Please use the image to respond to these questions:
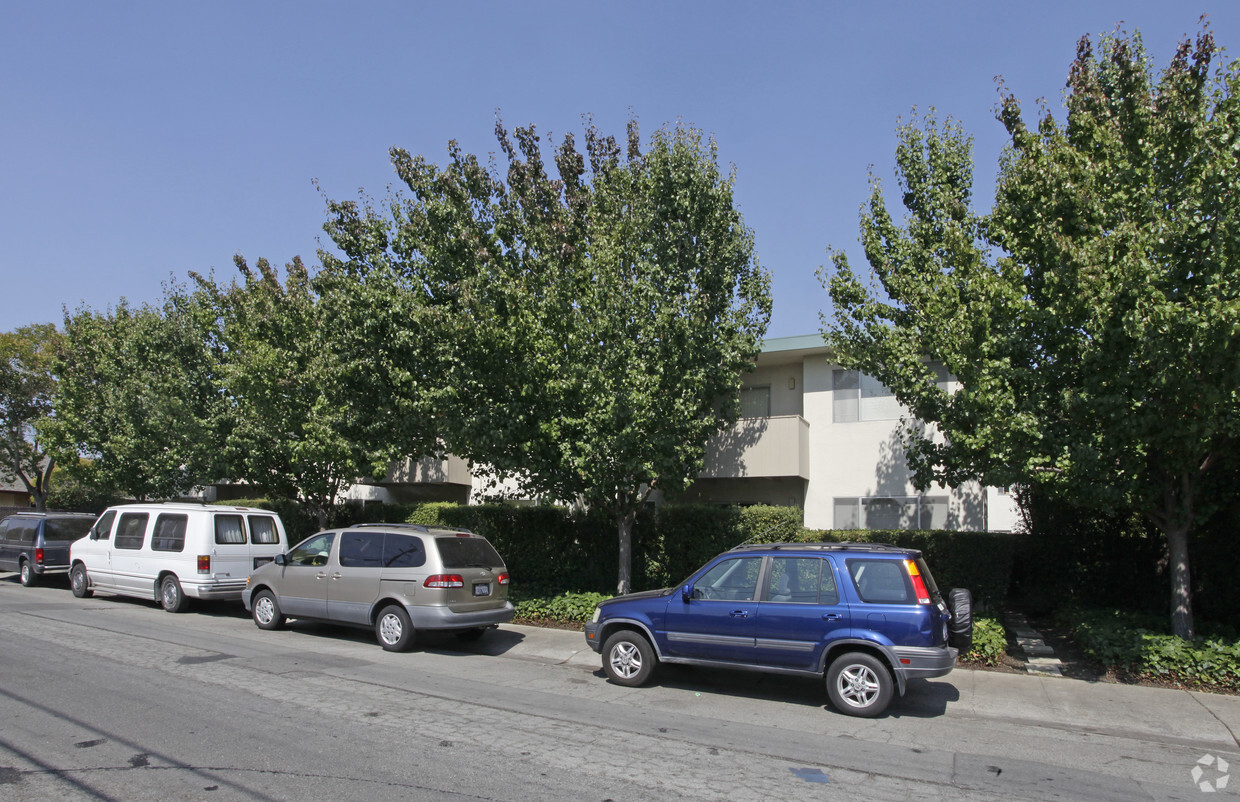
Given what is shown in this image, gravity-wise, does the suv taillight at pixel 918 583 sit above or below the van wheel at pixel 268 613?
above

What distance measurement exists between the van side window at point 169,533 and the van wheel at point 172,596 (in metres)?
0.58

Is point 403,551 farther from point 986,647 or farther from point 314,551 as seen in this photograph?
point 986,647

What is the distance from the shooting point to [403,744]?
6.48m

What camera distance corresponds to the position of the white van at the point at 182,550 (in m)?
14.2

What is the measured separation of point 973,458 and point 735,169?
276 inches

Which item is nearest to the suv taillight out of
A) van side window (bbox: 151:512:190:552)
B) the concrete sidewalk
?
the concrete sidewalk

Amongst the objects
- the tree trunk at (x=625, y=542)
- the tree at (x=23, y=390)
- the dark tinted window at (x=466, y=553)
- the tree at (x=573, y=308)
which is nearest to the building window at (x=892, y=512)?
the tree at (x=573, y=308)

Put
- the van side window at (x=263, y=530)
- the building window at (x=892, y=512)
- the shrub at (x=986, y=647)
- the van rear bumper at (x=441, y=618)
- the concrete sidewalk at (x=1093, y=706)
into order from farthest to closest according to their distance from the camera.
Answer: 1. the building window at (x=892, y=512)
2. the van side window at (x=263, y=530)
3. the van rear bumper at (x=441, y=618)
4. the shrub at (x=986, y=647)
5. the concrete sidewalk at (x=1093, y=706)

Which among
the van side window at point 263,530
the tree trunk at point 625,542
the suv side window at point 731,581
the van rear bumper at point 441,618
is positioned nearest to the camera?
the suv side window at point 731,581

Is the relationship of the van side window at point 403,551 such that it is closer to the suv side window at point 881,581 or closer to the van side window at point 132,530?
the suv side window at point 881,581

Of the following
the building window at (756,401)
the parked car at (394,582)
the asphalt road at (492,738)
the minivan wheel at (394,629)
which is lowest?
the asphalt road at (492,738)

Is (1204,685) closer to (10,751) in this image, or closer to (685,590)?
(685,590)

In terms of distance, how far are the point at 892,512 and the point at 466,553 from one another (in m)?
10.5

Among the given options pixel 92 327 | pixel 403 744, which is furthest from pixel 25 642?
pixel 92 327
